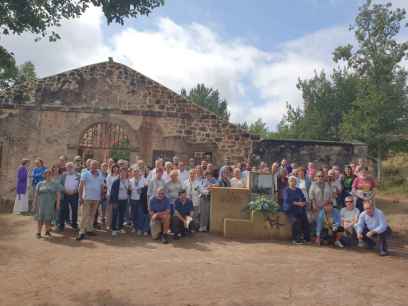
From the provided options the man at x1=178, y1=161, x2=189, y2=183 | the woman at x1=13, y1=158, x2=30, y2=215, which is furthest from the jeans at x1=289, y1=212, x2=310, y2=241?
the woman at x1=13, y1=158, x2=30, y2=215

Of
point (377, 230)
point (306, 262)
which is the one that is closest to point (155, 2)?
point (306, 262)

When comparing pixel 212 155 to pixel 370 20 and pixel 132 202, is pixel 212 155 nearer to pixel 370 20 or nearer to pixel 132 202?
pixel 132 202

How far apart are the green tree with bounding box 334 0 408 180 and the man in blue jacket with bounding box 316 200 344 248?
1246cm

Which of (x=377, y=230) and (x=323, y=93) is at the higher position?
(x=323, y=93)

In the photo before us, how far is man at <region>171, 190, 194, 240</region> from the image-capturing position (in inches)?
328

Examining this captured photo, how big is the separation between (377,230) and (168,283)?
4.65m

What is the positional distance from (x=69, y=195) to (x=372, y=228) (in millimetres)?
6591

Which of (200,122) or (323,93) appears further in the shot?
(323,93)

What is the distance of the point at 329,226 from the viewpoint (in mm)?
8375

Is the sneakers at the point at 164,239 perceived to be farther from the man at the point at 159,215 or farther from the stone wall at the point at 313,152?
the stone wall at the point at 313,152

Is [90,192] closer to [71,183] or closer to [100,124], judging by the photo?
[71,183]

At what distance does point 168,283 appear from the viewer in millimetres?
5504

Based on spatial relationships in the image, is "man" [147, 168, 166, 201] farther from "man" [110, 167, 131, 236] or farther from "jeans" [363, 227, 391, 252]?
"jeans" [363, 227, 391, 252]

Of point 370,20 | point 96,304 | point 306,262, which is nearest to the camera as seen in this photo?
point 96,304
